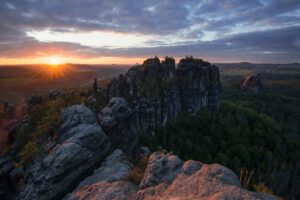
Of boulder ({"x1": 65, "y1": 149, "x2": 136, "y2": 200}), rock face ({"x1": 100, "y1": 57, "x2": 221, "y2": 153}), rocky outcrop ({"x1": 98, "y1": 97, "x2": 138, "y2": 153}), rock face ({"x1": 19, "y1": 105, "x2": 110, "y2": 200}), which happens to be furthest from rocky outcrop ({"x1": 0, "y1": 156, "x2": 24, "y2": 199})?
rock face ({"x1": 100, "y1": 57, "x2": 221, "y2": 153})

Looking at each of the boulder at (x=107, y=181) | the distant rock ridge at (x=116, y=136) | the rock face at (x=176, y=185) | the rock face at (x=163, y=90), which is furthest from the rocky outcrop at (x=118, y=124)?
the rock face at (x=176, y=185)

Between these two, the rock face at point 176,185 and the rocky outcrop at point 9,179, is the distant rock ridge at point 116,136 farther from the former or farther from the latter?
the rocky outcrop at point 9,179

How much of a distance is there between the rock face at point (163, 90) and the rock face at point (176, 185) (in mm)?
22845

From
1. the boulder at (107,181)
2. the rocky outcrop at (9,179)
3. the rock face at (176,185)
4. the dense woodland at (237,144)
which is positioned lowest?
the dense woodland at (237,144)

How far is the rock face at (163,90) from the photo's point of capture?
223ft

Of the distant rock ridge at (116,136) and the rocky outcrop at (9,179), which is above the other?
the distant rock ridge at (116,136)

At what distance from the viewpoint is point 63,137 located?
28.3 meters

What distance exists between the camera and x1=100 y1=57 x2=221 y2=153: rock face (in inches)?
2680

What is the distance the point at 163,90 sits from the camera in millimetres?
79125

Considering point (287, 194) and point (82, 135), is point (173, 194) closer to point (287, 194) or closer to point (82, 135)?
point (82, 135)

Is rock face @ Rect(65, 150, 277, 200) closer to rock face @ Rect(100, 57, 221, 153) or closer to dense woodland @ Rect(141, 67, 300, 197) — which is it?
rock face @ Rect(100, 57, 221, 153)

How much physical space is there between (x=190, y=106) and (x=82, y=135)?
6781 centimetres

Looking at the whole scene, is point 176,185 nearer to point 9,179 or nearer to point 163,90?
point 9,179

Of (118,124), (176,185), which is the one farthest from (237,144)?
(176,185)
